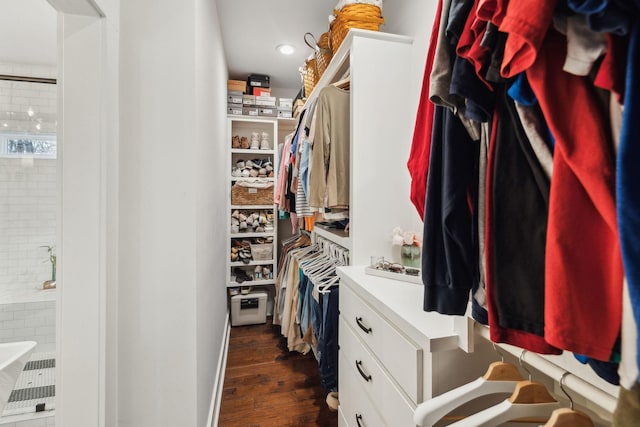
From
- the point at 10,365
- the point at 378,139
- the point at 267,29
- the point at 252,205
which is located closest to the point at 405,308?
the point at 378,139

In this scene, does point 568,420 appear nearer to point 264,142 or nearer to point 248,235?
point 248,235

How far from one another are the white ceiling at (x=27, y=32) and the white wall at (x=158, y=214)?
1.07m

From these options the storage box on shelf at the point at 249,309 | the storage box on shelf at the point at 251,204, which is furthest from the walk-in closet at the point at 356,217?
the storage box on shelf at the point at 251,204

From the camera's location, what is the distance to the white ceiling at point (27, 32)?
1521 mm

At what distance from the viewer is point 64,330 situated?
0.91 meters

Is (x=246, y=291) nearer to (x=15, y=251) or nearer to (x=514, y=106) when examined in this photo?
(x=15, y=251)

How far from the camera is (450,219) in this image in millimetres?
520

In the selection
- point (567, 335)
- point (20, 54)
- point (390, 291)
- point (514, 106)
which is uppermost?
point (20, 54)

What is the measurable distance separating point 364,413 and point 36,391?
1.93 metres

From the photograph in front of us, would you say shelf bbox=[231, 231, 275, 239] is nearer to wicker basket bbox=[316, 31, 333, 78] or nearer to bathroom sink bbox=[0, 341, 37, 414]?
wicker basket bbox=[316, 31, 333, 78]

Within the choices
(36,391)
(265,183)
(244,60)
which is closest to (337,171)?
(265,183)

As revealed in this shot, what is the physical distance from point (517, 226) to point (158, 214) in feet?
3.64

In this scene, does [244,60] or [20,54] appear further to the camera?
[244,60]

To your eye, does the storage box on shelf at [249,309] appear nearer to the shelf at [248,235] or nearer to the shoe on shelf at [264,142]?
the shelf at [248,235]
